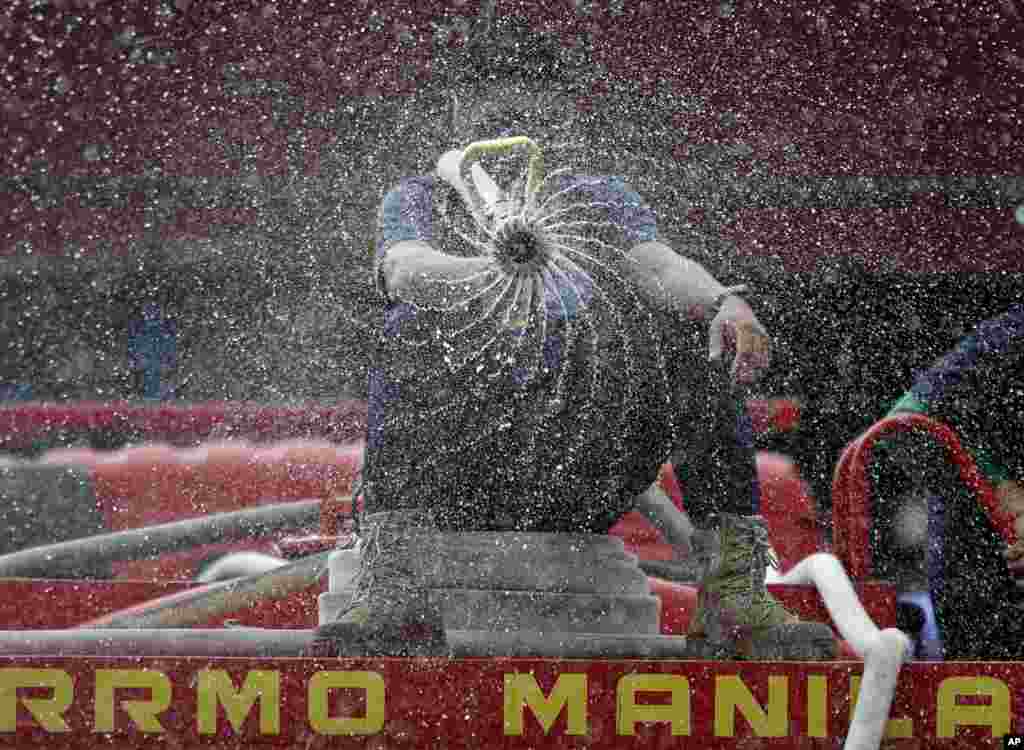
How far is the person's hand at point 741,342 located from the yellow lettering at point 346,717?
0.43 meters

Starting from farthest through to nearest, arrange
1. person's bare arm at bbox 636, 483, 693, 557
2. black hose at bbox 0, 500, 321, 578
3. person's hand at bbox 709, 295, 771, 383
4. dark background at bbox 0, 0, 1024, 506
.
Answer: dark background at bbox 0, 0, 1024, 506
black hose at bbox 0, 500, 321, 578
person's bare arm at bbox 636, 483, 693, 557
person's hand at bbox 709, 295, 771, 383

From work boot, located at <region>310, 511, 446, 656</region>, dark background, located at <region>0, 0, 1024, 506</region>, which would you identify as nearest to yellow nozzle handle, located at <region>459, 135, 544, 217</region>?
work boot, located at <region>310, 511, 446, 656</region>

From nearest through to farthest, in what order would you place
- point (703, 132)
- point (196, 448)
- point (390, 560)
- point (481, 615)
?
point (390, 560)
point (481, 615)
point (196, 448)
point (703, 132)

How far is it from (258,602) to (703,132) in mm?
2929

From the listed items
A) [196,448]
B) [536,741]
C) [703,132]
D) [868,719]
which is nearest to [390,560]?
[536,741]

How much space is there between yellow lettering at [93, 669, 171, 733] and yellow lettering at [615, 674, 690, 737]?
1.23 feet

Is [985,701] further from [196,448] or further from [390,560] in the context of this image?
[196,448]

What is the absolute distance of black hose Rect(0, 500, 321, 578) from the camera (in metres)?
2.03

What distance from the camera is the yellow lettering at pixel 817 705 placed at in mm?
1138

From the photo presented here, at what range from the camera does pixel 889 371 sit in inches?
157

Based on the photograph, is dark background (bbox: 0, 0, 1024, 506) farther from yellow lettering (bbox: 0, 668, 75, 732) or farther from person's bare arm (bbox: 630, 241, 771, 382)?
yellow lettering (bbox: 0, 668, 75, 732)

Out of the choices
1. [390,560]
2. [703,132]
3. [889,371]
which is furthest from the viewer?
[703,132]

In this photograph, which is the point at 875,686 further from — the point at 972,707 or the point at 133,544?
the point at 133,544

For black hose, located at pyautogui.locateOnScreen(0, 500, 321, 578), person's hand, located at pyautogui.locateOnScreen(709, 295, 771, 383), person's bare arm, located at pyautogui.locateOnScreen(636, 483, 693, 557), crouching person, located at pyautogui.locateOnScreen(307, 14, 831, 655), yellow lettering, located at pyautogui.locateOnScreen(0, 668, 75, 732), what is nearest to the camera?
yellow lettering, located at pyautogui.locateOnScreen(0, 668, 75, 732)
